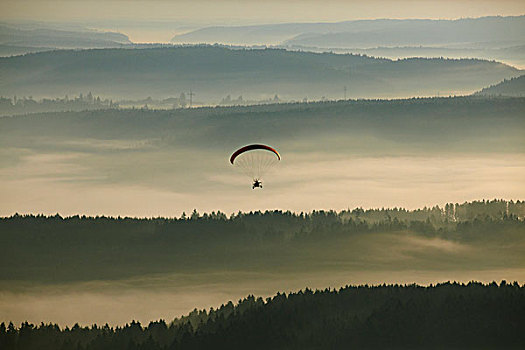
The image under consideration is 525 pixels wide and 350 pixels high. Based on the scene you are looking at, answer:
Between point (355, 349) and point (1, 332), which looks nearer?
point (355, 349)

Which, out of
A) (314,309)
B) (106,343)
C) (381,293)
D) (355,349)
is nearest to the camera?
(355,349)

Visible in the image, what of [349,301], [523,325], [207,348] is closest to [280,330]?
[207,348]

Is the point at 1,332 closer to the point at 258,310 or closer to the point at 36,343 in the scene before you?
the point at 36,343

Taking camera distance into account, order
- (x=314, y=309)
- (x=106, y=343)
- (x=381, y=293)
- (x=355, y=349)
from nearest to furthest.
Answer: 1. (x=355, y=349)
2. (x=106, y=343)
3. (x=314, y=309)
4. (x=381, y=293)

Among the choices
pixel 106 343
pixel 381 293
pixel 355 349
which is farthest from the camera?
pixel 381 293

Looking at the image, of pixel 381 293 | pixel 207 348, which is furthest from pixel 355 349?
pixel 381 293

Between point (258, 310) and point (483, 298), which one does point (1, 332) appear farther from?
point (483, 298)
